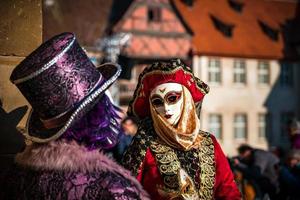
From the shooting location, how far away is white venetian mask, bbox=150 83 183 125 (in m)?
2.64

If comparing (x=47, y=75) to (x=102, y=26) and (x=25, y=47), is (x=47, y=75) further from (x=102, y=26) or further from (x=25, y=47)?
(x=102, y=26)

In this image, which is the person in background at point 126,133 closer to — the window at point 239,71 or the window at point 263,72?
the window at point 239,71

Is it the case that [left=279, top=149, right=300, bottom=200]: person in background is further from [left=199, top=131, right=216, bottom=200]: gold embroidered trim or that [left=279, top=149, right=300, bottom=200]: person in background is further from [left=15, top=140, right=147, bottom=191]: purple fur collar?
[left=15, top=140, right=147, bottom=191]: purple fur collar

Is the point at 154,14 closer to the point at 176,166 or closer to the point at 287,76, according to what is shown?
the point at 287,76

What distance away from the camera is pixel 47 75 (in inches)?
64.9

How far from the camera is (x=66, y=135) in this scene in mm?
1707

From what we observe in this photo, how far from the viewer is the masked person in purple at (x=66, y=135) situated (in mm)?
1609

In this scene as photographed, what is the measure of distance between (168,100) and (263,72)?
22333 mm

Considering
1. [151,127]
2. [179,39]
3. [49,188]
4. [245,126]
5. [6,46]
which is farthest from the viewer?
[245,126]

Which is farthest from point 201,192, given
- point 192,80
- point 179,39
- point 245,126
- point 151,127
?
point 245,126

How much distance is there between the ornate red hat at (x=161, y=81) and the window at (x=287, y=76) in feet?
75.3

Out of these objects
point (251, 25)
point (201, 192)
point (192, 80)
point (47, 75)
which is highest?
point (47, 75)

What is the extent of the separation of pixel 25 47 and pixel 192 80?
0.97 metres

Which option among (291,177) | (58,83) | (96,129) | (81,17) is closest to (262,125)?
(81,17)
